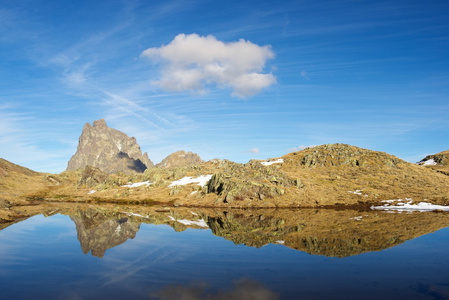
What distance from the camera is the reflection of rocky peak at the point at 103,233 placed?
36.6 meters

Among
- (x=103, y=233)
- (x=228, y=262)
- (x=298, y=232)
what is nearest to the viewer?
(x=228, y=262)

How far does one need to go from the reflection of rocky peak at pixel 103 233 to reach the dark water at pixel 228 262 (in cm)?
17

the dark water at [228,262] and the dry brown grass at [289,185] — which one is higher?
the dry brown grass at [289,185]

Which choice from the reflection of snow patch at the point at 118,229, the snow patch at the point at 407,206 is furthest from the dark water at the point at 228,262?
the snow patch at the point at 407,206

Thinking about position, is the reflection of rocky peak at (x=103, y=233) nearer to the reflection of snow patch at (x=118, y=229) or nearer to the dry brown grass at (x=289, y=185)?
the reflection of snow patch at (x=118, y=229)

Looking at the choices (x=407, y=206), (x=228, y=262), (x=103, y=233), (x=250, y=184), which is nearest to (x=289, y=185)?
(x=250, y=184)

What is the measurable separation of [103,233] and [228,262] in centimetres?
2499

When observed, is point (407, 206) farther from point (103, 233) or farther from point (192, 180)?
point (103, 233)

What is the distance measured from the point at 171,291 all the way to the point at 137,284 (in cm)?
355

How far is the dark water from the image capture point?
831 inches

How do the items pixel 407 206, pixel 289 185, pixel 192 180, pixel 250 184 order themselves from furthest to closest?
pixel 192 180, pixel 289 185, pixel 250 184, pixel 407 206

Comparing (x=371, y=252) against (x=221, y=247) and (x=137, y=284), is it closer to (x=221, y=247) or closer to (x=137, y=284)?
(x=221, y=247)

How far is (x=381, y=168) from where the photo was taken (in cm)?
11362

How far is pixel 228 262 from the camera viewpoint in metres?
28.9
